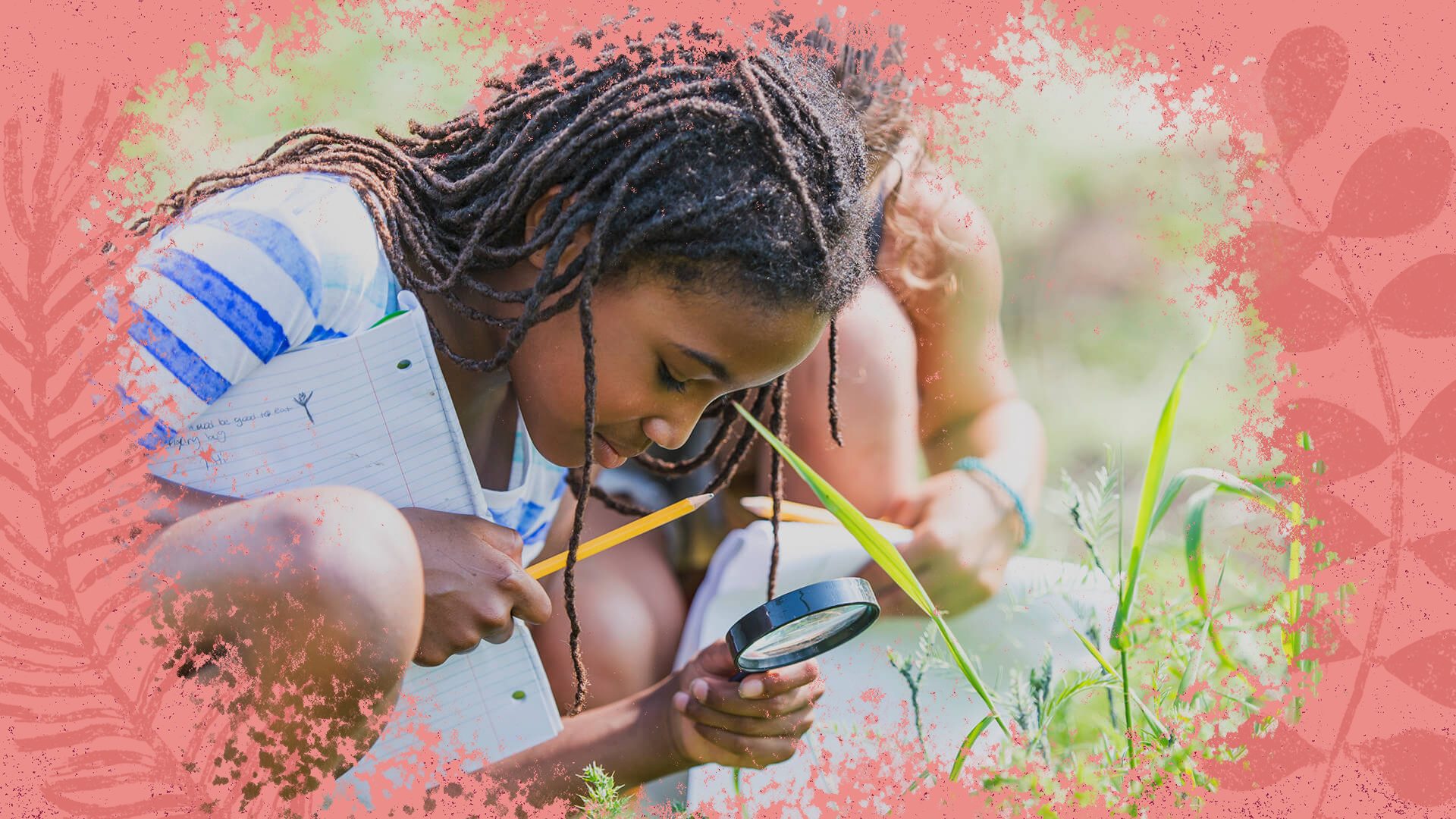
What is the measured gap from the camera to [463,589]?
43.2 inches

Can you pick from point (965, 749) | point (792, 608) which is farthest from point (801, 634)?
point (965, 749)

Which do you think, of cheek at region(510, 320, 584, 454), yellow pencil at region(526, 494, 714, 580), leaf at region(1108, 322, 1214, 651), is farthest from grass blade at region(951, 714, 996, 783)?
cheek at region(510, 320, 584, 454)

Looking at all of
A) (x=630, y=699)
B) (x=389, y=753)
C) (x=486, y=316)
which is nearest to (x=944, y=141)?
(x=486, y=316)

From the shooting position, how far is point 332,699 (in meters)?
0.95

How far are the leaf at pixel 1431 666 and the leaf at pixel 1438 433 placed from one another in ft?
0.53

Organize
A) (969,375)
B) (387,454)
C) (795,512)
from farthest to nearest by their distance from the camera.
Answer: (969,375) → (795,512) → (387,454)

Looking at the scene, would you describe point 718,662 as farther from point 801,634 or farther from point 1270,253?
point 1270,253

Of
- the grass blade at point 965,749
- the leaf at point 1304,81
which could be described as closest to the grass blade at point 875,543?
the grass blade at point 965,749

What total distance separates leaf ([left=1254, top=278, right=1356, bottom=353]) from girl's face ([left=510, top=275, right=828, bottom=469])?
19.7 inches

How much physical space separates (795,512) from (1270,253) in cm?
62

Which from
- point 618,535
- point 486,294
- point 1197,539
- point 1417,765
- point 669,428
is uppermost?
point 486,294

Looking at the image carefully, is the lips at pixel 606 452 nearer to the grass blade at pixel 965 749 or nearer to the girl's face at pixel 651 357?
the girl's face at pixel 651 357

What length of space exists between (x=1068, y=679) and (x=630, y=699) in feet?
1.66

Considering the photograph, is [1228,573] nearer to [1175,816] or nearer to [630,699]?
[1175,816]
